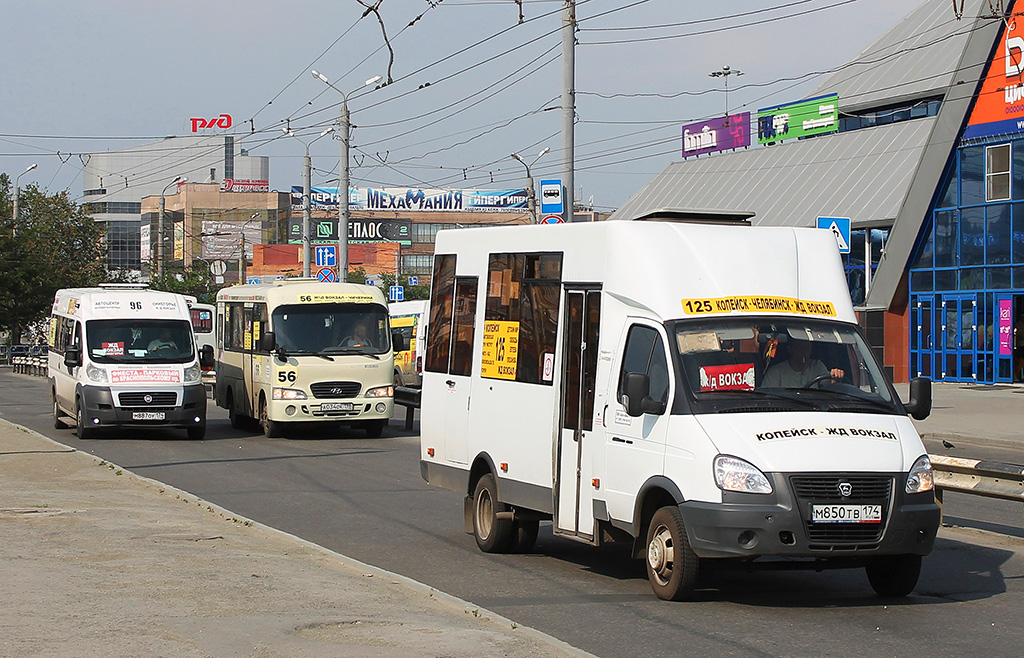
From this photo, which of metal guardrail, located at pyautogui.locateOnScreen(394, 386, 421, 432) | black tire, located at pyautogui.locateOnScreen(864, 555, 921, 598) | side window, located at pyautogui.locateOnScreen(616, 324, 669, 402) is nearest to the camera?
black tire, located at pyautogui.locateOnScreen(864, 555, 921, 598)

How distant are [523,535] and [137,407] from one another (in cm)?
1346

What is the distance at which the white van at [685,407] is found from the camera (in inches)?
322

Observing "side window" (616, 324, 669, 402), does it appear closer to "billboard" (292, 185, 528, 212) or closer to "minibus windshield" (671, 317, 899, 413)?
"minibus windshield" (671, 317, 899, 413)

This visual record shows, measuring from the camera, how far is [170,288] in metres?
76.0

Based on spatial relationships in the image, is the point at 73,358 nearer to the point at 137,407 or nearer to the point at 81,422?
the point at 81,422

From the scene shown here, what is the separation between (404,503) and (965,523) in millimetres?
5851

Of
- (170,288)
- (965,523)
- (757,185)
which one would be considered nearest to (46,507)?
(965,523)

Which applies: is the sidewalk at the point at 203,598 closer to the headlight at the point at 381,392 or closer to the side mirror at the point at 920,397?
the side mirror at the point at 920,397

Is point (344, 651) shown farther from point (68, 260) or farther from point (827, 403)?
point (68, 260)

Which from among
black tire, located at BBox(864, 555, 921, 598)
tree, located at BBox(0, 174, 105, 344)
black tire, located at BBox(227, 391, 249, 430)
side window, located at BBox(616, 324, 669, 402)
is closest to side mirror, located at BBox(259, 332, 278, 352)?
black tire, located at BBox(227, 391, 249, 430)

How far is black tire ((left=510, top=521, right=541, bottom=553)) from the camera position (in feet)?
35.8

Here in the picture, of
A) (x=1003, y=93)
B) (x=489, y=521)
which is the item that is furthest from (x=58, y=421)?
(x=1003, y=93)

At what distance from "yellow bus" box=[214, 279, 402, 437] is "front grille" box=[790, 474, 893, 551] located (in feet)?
51.3

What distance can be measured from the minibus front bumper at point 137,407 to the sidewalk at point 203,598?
10488 millimetres
